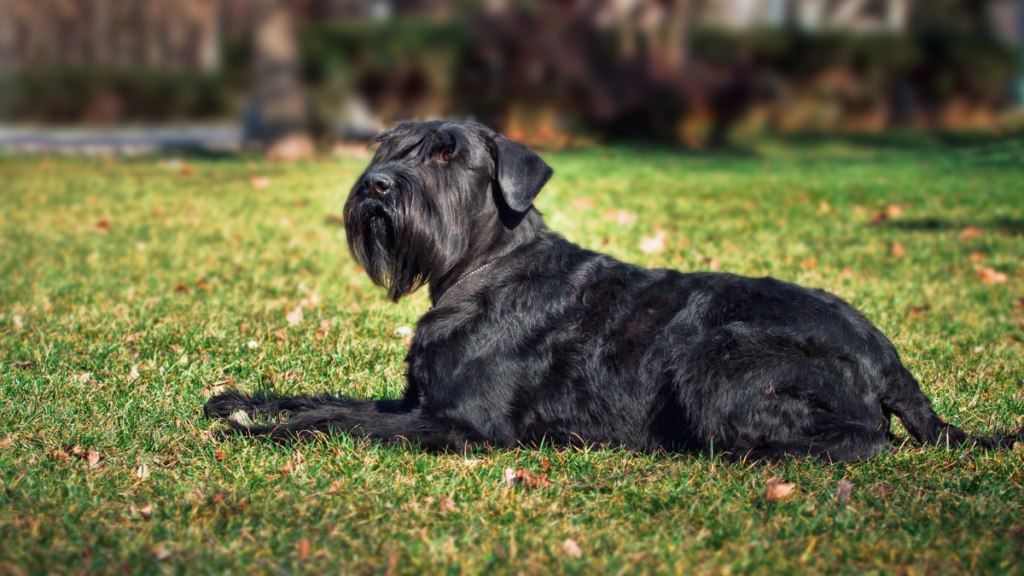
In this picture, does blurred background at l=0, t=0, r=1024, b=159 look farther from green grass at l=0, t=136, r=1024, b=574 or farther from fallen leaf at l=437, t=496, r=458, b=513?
fallen leaf at l=437, t=496, r=458, b=513

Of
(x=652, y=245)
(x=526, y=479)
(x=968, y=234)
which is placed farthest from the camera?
(x=968, y=234)

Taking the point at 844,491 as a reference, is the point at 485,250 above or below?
above

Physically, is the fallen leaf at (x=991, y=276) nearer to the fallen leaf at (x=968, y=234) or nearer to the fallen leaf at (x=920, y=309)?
the fallen leaf at (x=968, y=234)

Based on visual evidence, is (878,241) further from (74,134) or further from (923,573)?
(74,134)

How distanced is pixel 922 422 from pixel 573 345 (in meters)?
1.60

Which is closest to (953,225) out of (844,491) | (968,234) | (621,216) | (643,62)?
(968,234)

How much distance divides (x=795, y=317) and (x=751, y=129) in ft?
47.9

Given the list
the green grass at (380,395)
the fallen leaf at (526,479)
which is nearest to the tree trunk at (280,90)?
the green grass at (380,395)

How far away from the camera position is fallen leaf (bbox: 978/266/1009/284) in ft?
25.9

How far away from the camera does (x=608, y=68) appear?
16656 millimetres

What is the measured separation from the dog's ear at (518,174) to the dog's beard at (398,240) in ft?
1.09

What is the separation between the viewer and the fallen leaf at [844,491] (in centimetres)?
349

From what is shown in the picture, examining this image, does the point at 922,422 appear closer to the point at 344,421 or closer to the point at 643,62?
the point at 344,421

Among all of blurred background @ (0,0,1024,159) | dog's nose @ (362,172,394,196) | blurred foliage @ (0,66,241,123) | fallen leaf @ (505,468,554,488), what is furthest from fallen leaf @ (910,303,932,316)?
blurred foliage @ (0,66,241,123)
